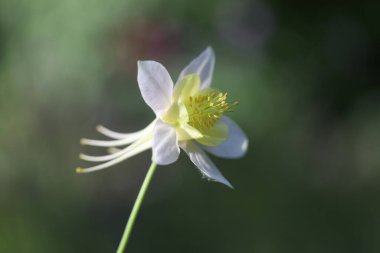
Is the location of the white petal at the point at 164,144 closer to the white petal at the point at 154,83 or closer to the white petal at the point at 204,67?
the white petal at the point at 154,83

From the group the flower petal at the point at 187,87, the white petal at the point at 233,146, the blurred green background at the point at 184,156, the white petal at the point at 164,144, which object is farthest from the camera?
the blurred green background at the point at 184,156

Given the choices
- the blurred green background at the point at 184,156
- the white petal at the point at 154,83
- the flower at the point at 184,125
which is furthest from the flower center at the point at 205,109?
the blurred green background at the point at 184,156

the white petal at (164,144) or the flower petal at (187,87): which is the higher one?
the flower petal at (187,87)

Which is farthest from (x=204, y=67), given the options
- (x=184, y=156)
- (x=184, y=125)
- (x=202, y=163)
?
(x=184, y=156)

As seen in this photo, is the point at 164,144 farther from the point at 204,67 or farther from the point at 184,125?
the point at 204,67

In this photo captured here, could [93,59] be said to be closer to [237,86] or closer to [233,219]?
[237,86]

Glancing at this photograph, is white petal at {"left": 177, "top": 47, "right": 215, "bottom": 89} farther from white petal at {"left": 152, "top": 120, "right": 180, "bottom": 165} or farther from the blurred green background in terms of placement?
the blurred green background

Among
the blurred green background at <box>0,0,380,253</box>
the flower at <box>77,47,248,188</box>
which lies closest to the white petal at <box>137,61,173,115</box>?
the flower at <box>77,47,248,188</box>
